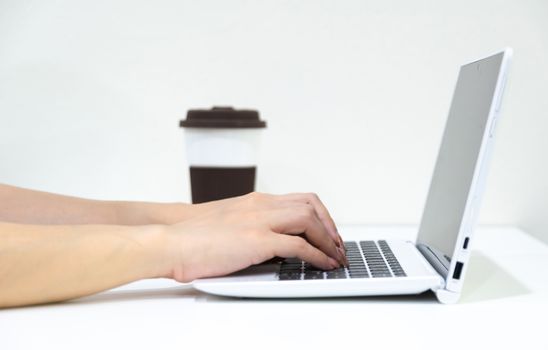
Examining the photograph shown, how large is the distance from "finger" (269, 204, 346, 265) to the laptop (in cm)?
3

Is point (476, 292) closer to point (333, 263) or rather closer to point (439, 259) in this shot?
point (439, 259)

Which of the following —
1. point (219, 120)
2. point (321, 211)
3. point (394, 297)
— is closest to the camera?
point (394, 297)

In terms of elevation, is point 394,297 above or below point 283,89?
below

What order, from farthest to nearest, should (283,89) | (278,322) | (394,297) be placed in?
A: (283,89)
(394,297)
(278,322)

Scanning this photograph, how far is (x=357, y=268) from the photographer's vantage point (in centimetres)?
82

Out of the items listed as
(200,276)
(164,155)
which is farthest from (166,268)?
(164,155)

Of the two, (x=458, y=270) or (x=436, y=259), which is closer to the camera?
(x=458, y=270)

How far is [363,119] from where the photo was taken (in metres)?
1.55

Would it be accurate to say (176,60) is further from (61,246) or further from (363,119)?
(61,246)

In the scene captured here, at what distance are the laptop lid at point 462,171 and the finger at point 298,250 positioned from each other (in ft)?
0.47

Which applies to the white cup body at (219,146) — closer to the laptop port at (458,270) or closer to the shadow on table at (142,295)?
the shadow on table at (142,295)

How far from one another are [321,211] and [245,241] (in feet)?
0.53

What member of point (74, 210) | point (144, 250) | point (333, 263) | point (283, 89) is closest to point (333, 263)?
point (333, 263)

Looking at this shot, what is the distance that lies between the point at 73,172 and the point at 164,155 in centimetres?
21
